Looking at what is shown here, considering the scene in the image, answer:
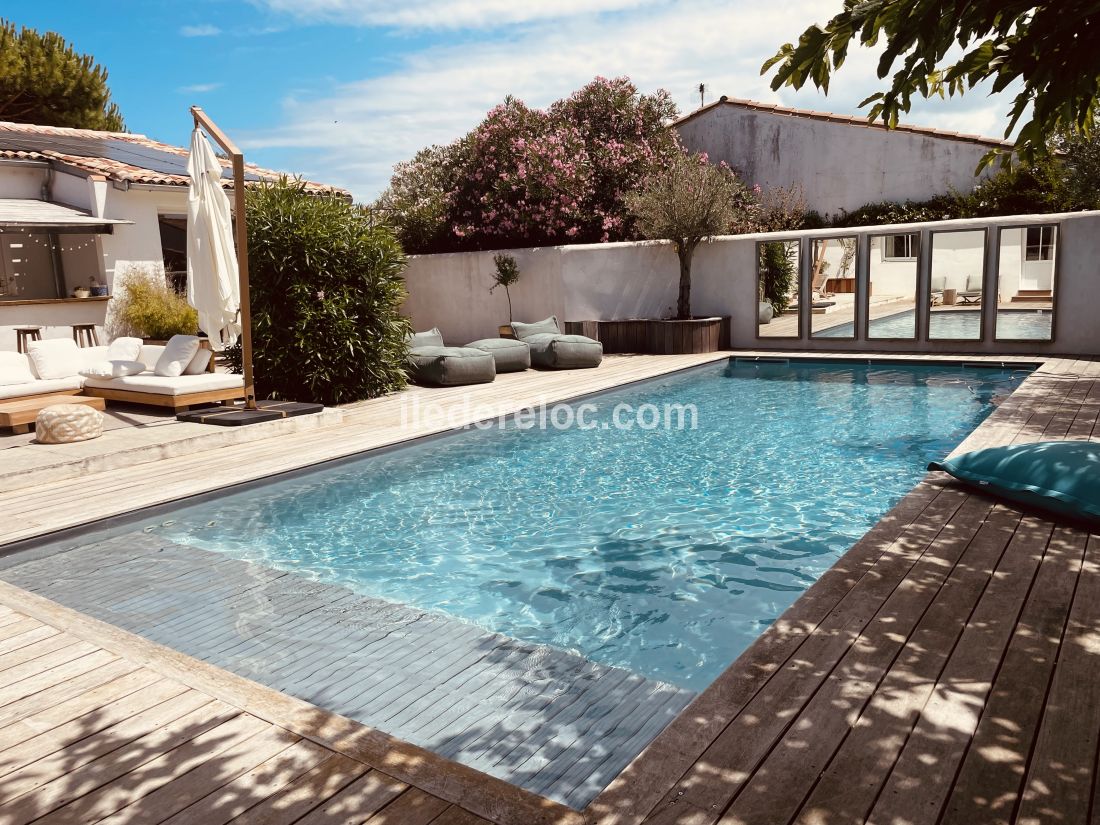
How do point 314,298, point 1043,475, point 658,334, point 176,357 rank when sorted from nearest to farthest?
point 1043,475
point 176,357
point 314,298
point 658,334

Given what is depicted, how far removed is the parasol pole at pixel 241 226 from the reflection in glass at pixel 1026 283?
Answer: 10.5 metres

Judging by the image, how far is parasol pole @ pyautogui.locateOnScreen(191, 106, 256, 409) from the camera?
7.65 metres

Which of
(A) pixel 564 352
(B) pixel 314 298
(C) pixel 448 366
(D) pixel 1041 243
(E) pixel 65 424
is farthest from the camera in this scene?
(A) pixel 564 352

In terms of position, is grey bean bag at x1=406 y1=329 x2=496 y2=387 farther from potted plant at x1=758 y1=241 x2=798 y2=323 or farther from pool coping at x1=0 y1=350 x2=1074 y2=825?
pool coping at x1=0 y1=350 x2=1074 y2=825

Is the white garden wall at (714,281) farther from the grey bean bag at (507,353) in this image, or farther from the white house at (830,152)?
the white house at (830,152)

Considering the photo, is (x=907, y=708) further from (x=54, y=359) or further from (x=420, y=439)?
(x=54, y=359)

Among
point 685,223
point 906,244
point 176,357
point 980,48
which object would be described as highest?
point 685,223

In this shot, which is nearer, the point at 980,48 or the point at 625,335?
the point at 980,48

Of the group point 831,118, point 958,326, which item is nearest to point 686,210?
point 958,326

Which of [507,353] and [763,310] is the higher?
[763,310]

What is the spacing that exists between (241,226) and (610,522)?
4.76 m

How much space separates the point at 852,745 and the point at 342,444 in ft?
19.3

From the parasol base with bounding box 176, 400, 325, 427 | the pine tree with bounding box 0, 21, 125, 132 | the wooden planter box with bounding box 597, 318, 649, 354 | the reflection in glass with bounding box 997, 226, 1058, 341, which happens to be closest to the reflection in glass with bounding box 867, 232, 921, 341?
the reflection in glass with bounding box 997, 226, 1058, 341

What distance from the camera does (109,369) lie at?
905cm
